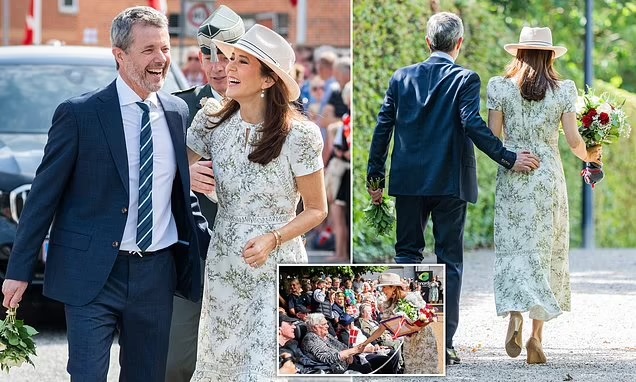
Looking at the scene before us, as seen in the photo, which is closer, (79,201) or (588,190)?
(79,201)

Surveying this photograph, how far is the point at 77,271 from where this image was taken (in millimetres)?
5633

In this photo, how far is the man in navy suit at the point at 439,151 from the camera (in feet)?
26.7

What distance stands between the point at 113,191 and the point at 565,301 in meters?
3.71

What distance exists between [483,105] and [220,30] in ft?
28.4

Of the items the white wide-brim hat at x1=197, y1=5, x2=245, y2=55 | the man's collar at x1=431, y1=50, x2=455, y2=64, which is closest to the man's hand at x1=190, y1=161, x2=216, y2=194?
the white wide-brim hat at x1=197, y1=5, x2=245, y2=55

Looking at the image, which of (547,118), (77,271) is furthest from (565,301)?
(77,271)

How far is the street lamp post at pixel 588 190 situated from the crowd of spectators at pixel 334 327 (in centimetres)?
1227

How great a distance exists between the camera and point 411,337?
546cm

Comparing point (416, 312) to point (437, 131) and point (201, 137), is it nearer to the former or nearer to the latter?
point (201, 137)

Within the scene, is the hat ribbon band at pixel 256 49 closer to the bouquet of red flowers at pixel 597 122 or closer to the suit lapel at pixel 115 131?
the suit lapel at pixel 115 131

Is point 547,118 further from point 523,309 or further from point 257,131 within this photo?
point 257,131

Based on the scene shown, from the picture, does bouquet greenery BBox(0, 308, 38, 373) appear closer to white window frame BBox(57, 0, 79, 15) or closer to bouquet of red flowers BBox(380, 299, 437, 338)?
bouquet of red flowers BBox(380, 299, 437, 338)

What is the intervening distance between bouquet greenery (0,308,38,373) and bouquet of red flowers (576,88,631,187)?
4.05m

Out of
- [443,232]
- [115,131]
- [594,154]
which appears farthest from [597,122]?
[115,131]
